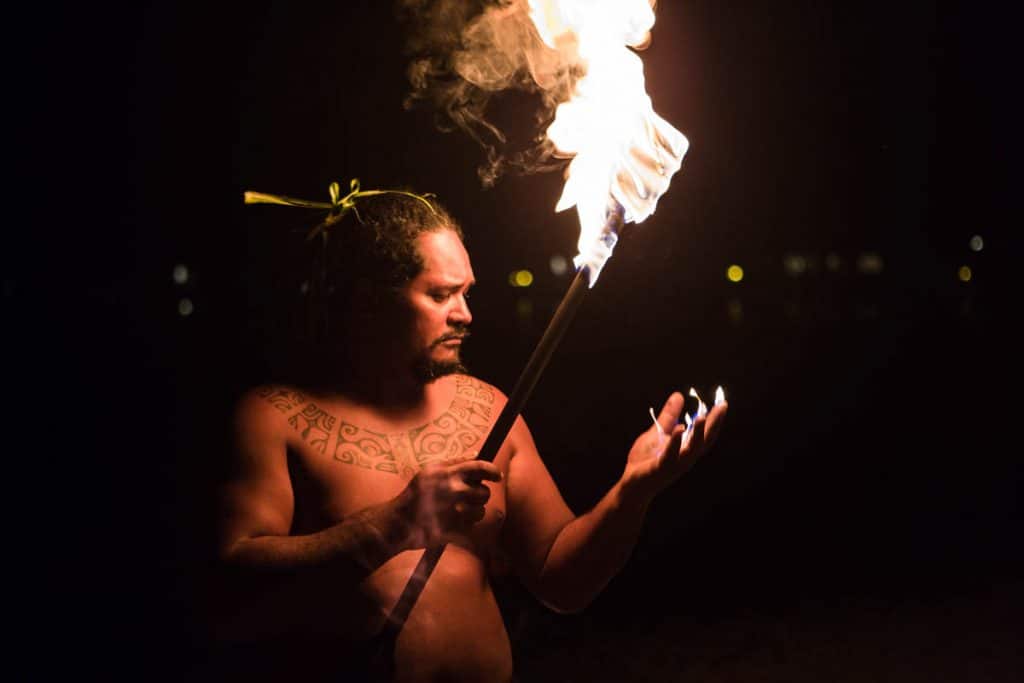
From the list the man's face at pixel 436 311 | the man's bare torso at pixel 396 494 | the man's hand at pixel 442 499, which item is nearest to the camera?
the man's hand at pixel 442 499

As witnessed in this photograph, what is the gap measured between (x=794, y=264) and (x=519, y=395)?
59302 millimetres

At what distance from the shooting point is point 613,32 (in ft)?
8.86

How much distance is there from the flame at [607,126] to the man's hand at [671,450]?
1.68ft

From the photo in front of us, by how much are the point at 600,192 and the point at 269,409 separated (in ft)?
3.55

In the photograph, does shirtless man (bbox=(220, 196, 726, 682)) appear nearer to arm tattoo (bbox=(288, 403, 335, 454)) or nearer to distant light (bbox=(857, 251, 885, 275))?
arm tattoo (bbox=(288, 403, 335, 454))

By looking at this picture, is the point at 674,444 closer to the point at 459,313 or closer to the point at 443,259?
the point at 459,313

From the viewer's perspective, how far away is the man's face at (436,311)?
2.64m

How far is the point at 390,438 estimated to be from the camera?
261cm

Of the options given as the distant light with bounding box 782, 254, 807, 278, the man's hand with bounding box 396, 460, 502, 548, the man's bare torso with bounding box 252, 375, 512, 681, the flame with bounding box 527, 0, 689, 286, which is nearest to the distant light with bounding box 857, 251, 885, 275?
the distant light with bounding box 782, 254, 807, 278

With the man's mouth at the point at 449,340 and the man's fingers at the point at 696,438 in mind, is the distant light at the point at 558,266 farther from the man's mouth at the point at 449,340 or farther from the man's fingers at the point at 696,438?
the man's fingers at the point at 696,438

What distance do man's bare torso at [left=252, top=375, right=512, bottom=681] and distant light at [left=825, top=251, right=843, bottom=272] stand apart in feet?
181

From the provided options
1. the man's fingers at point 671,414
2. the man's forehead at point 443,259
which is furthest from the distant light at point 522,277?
the man's fingers at point 671,414

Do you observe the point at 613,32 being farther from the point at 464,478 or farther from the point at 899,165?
the point at 899,165

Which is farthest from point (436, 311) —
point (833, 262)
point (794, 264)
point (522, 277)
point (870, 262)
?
point (870, 262)
